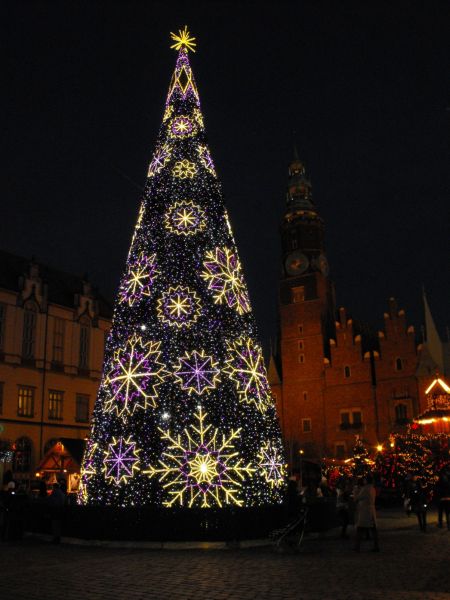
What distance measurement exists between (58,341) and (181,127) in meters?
24.0

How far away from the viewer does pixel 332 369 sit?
176 ft

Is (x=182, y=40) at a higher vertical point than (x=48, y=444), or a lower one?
higher

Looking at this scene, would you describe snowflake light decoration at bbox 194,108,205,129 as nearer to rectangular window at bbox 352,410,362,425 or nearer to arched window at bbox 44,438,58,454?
arched window at bbox 44,438,58,454

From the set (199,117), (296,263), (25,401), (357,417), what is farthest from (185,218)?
(296,263)

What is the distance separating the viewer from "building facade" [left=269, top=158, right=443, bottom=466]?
49719 mm

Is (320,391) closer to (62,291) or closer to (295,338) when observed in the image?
(295,338)

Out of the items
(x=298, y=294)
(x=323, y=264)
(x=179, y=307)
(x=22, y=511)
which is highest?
(x=323, y=264)

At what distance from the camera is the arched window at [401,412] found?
48938mm

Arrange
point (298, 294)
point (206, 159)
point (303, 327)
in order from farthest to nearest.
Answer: point (298, 294) → point (303, 327) → point (206, 159)

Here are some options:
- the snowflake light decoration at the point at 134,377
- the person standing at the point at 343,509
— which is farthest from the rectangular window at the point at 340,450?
the snowflake light decoration at the point at 134,377

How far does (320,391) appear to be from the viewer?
54156 mm

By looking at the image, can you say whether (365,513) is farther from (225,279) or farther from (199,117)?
(199,117)

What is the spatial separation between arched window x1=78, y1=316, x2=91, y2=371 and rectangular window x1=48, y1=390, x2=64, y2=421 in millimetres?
2536

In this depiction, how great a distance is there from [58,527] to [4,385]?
21.1 meters
